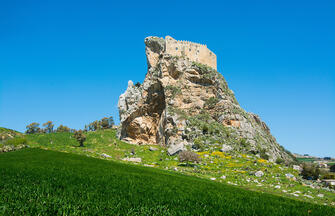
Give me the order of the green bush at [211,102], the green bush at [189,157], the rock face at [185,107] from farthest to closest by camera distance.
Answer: the green bush at [211,102], the rock face at [185,107], the green bush at [189,157]

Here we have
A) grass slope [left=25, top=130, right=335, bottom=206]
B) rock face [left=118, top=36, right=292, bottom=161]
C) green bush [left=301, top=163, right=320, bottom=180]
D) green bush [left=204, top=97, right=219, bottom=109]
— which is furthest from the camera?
green bush [left=204, top=97, right=219, bottom=109]

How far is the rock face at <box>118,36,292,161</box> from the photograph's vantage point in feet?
140

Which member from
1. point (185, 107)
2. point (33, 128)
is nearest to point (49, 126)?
point (33, 128)

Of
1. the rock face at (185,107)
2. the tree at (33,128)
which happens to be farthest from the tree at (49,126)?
the rock face at (185,107)

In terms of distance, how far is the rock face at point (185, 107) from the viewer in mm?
42681

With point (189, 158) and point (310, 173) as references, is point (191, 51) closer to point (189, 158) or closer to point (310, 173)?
point (189, 158)

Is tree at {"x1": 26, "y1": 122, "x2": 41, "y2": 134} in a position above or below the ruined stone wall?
below

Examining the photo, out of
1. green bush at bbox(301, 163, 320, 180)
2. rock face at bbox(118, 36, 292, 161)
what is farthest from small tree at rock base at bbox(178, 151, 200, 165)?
green bush at bbox(301, 163, 320, 180)

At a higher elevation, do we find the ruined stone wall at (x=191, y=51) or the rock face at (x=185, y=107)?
the ruined stone wall at (x=191, y=51)

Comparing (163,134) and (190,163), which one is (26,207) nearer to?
(190,163)

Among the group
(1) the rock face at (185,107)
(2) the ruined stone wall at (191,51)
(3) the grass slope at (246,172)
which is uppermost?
(2) the ruined stone wall at (191,51)

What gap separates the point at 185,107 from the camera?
Answer: 4947 centimetres

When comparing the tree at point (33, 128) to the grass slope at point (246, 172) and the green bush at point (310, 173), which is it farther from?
the green bush at point (310, 173)

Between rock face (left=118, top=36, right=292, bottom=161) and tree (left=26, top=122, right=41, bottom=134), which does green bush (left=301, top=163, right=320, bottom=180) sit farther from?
tree (left=26, top=122, right=41, bottom=134)
